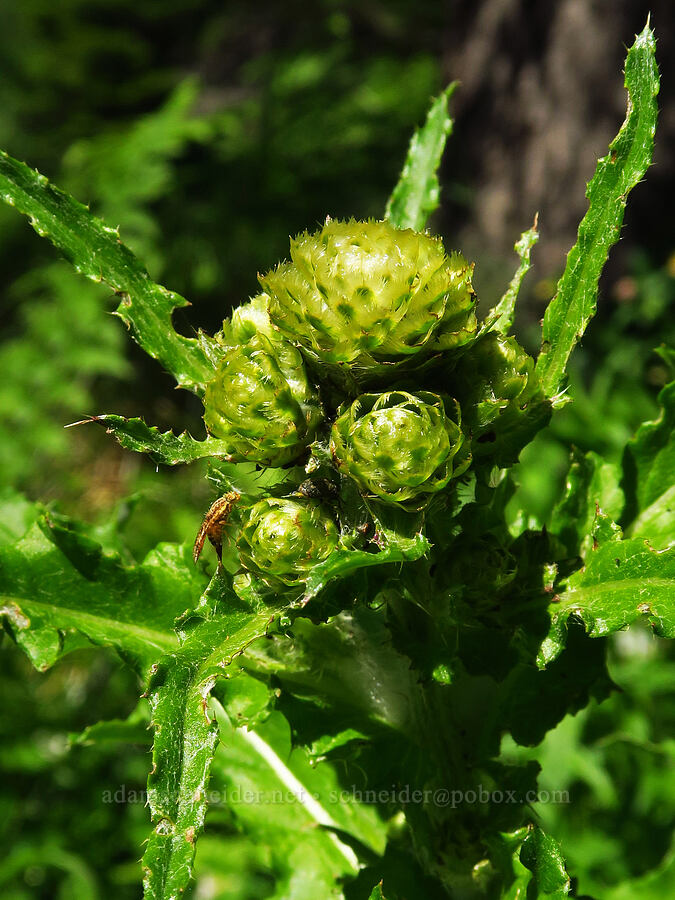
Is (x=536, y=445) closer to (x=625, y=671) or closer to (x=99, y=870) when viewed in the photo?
(x=625, y=671)

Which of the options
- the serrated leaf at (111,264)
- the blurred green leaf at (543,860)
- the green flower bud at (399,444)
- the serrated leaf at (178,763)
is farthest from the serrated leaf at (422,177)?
the blurred green leaf at (543,860)

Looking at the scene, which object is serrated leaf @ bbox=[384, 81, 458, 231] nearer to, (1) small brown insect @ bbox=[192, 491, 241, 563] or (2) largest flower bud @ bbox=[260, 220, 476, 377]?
(2) largest flower bud @ bbox=[260, 220, 476, 377]

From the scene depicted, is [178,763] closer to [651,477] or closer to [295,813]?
[295,813]

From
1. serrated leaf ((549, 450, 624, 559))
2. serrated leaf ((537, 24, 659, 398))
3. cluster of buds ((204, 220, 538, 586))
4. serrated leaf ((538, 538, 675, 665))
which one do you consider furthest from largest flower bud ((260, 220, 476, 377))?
serrated leaf ((549, 450, 624, 559))

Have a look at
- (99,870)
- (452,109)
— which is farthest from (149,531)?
(452,109)

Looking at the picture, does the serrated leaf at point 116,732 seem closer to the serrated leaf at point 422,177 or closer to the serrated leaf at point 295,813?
the serrated leaf at point 295,813

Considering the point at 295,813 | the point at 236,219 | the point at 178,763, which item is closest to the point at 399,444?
the point at 178,763

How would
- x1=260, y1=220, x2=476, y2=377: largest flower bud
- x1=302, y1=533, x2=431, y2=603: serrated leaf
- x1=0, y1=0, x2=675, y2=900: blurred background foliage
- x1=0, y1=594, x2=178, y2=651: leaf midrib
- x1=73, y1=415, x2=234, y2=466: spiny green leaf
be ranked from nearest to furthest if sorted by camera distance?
x1=302, y1=533, x2=431, y2=603: serrated leaf → x1=260, y1=220, x2=476, y2=377: largest flower bud → x1=73, y1=415, x2=234, y2=466: spiny green leaf → x1=0, y1=594, x2=178, y2=651: leaf midrib → x1=0, y1=0, x2=675, y2=900: blurred background foliage
